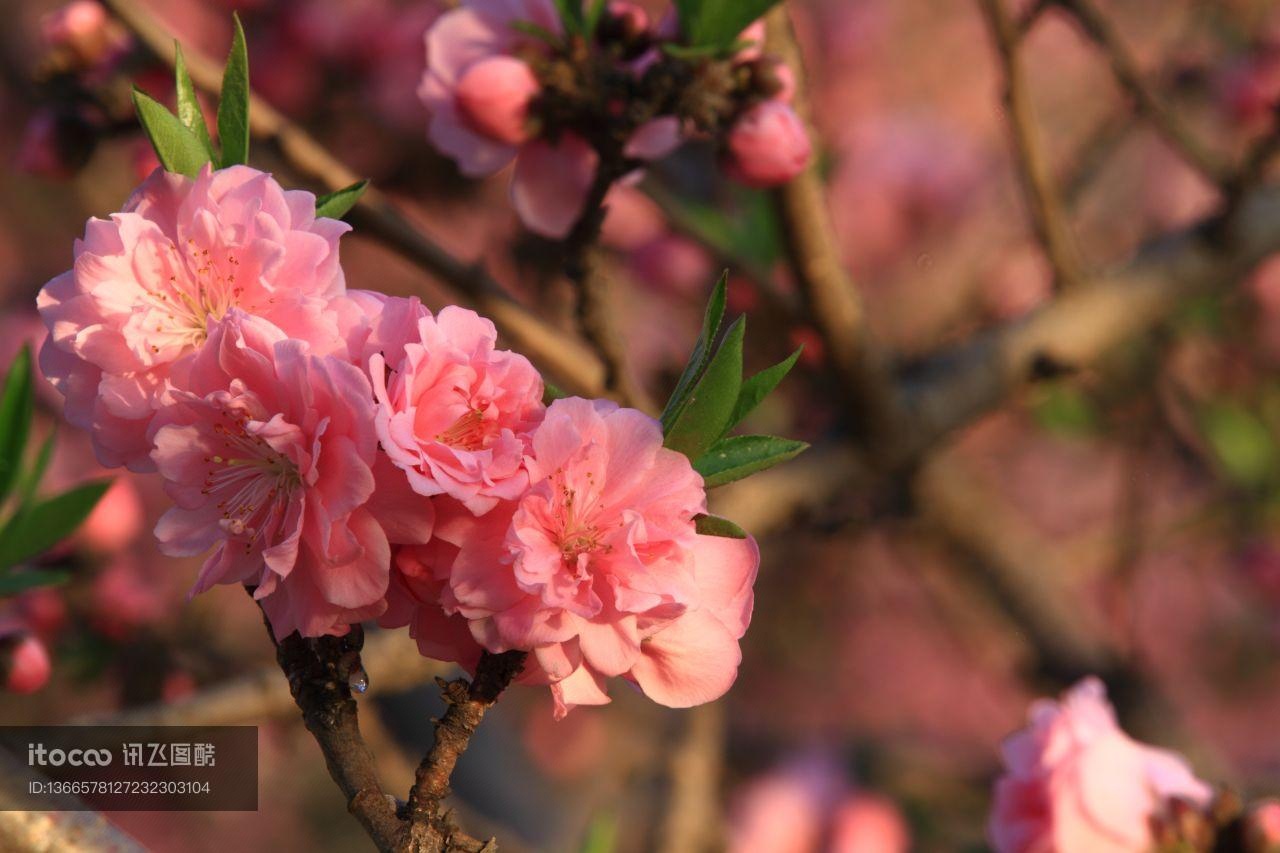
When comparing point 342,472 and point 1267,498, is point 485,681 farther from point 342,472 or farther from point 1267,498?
point 1267,498

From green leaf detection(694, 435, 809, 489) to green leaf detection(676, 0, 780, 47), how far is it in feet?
1.24

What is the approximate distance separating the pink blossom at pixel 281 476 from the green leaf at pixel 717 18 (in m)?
0.45

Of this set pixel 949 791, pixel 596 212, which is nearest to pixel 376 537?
pixel 596 212

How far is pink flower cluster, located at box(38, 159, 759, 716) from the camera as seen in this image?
529 mm

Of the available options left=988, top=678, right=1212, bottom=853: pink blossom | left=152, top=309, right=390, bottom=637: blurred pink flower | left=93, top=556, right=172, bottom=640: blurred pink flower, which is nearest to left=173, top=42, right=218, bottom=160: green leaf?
left=152, top=309, right=390, bottom=637: blurred pink flower

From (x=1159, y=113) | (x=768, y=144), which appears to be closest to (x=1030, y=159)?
(x=1159, y=113)

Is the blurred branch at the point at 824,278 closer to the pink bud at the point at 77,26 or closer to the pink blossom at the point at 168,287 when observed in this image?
the pink blossom at the point at 168,287

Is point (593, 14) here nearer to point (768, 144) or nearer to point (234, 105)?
point (768, 144)

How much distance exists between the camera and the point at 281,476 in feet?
1.89

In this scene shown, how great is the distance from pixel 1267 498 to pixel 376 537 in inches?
74.4

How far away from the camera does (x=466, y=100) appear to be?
883mm

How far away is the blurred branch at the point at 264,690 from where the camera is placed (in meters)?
0.97

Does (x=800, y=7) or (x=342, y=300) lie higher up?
(x=342, y=300)

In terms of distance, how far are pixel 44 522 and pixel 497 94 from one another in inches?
18.3
